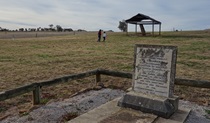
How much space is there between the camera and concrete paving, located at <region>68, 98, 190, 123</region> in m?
4.61

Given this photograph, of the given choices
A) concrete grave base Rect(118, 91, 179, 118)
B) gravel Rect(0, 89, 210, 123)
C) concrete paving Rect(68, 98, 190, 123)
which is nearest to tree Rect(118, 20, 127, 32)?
gravel Rect(0, 89, 210, 123)

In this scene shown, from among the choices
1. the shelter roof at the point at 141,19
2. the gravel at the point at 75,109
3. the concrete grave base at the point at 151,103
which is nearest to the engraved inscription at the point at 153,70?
the concrete grave base at the point at 151,103

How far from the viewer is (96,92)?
6848 mm

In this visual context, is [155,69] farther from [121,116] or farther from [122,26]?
[122,26]

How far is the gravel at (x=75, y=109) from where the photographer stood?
4867 mm

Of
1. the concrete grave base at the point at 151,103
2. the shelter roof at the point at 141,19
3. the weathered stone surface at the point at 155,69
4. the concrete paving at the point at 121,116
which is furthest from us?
the shelter roof at the point at 141,19

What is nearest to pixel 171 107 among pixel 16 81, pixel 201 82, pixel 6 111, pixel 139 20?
pixel 201 82

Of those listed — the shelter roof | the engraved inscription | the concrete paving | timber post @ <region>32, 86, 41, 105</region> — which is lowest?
the concrete paving

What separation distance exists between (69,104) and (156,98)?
196 cm

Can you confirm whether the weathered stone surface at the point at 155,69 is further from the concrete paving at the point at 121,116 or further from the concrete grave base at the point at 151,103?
the concrete paving at the point at 121,116

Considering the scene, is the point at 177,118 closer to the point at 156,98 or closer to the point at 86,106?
the point at 156,98

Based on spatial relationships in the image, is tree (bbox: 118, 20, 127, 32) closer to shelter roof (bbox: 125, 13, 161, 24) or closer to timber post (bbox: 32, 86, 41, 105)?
shelter roof (bbox: 125, 13, 161, 24)

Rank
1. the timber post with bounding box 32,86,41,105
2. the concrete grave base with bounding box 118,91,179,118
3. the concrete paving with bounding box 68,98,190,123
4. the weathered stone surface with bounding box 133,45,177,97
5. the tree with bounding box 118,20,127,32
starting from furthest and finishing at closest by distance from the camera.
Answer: the tree with bounding box 118,20,127,32 → the timber post with bounding box 32,86,41,105 → the weathered stone surface with bounding box 133,45,177,97 → the concrete grave base with bounding box 118,91,179,118 → the concrete paving with bounding box 68,98,190,123

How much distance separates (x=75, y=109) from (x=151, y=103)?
162cm
